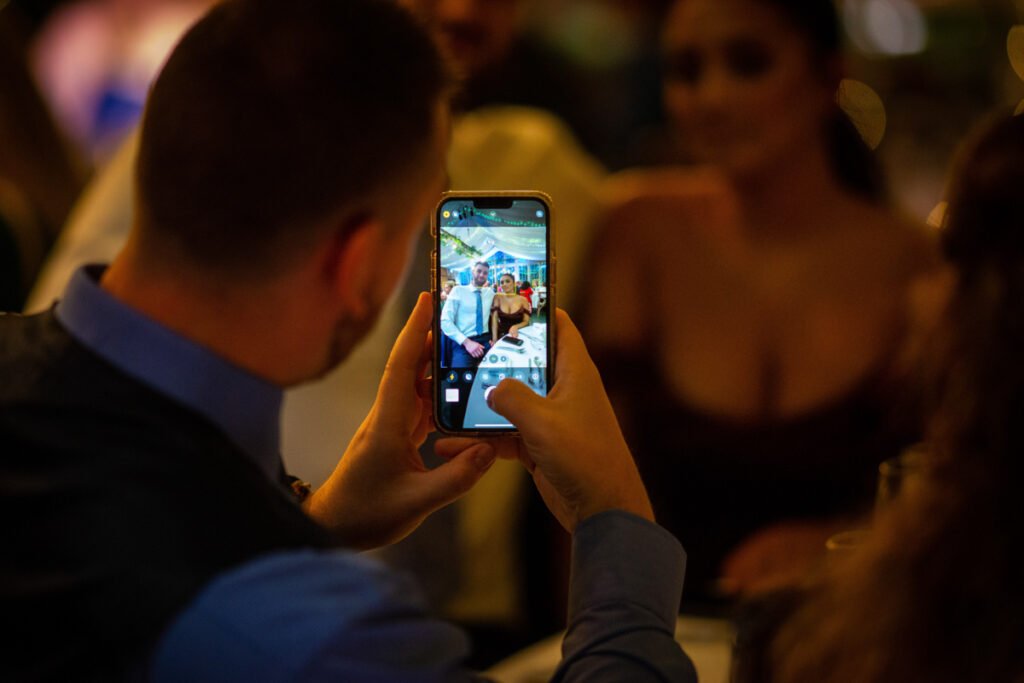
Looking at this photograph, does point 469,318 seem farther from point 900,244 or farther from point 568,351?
point 900,244

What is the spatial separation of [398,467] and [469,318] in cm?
12

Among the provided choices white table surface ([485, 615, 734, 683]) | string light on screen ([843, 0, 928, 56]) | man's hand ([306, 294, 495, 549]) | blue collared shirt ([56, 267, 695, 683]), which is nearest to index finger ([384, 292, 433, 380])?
man's hand ([306, 294, 495, 549])

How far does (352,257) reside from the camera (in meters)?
0.65

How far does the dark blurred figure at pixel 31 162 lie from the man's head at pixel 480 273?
136 cm

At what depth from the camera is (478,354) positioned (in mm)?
797

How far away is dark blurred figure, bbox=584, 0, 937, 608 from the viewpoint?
5.55 ft

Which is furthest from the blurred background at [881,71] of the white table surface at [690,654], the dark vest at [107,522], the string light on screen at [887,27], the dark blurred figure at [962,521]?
the dark vest at [107,522]

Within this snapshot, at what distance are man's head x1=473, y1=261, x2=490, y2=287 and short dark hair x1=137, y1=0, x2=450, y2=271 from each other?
154 mm

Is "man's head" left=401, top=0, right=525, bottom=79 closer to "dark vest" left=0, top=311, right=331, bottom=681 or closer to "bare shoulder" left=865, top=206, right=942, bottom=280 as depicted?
"bare shoulder" left=865, top=206, right=942, bottom=280

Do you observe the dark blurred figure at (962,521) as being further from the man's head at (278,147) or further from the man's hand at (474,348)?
the man's head at (278,147)

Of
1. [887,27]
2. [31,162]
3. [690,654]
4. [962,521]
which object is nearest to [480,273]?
[962,521]

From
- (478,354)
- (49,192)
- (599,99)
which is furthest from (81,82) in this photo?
(478,354)

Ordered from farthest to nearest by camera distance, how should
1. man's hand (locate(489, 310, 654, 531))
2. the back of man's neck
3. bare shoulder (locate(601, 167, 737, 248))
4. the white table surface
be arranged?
bare shoulder (locate(601, 167, 737, 248))
the white table surface
man's hand (locate(489, 310, 654, 531))
the back of man's neck

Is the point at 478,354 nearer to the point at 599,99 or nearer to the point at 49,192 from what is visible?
the point at 49,192
